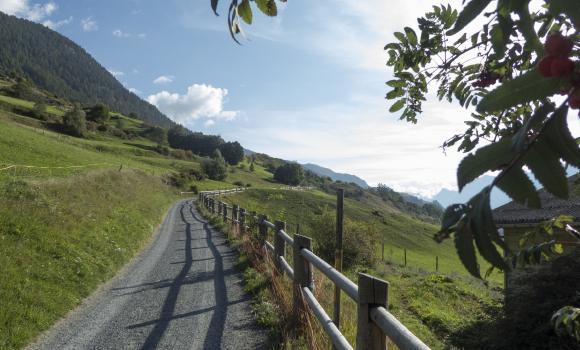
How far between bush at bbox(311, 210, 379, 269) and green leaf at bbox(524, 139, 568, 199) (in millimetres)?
17956

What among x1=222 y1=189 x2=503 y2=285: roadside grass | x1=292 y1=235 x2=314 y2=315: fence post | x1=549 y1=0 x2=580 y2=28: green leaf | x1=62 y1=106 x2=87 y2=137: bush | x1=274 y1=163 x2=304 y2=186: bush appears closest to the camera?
x1=549 y1=0 x2=580 y2=28: green leaf

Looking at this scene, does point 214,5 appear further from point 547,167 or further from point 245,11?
point 547,167

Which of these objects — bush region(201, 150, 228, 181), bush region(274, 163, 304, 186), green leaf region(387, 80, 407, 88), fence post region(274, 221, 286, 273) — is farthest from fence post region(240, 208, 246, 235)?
bush region(274, 163, 304, 186)

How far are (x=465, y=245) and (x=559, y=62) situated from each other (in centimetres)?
30

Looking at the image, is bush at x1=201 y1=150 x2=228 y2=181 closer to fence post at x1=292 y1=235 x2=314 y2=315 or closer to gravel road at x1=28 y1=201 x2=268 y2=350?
gravel road at x1=28 y1=201 x2=268 y2=350

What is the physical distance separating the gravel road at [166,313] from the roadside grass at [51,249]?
0.30 meters

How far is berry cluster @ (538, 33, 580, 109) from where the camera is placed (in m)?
0.63

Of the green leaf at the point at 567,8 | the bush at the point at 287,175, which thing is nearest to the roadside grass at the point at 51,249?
the green leaf at the point at 567,8

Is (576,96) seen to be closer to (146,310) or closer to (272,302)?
(272,302)

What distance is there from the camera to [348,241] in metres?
19.0

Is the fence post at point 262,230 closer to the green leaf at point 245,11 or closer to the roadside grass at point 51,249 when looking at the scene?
the roadside grass at point 51,249

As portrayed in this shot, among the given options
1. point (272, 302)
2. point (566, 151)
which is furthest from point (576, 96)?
point (272, 302)

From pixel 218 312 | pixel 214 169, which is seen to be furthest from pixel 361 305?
pixel 214 169

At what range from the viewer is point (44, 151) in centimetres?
3316
